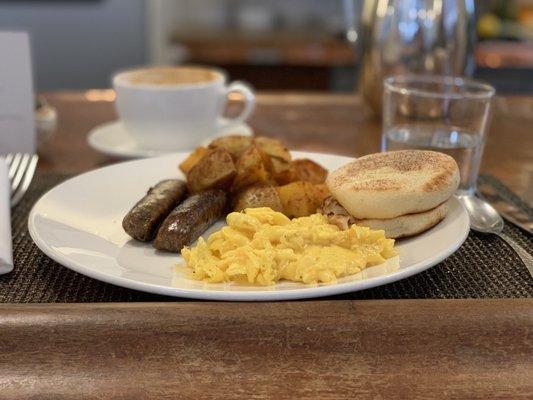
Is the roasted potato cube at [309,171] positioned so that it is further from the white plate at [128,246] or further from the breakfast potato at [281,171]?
the white plate at [128,246]

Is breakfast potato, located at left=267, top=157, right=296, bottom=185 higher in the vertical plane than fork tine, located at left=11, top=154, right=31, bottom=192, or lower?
higher

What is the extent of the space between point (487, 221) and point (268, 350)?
51 cm

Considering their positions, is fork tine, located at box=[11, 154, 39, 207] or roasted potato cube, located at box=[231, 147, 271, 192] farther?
fork tine, located at box=[11, 154, 39, 207]

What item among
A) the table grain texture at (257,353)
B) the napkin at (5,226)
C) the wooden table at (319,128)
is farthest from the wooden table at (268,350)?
the wooden table at (319,128)

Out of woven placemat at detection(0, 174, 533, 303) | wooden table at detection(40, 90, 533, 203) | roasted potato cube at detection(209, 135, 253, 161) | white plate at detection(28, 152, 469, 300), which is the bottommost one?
wooden table at detection(40, 90, 533, 203)

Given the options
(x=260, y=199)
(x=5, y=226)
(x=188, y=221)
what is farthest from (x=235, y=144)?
(x=5, y=226)

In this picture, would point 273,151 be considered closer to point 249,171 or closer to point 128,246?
point 249,171

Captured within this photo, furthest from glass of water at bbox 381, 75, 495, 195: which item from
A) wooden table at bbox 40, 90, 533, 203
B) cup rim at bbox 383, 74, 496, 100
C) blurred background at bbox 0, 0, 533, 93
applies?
blurred background at bbox 0, 0, 533, 93

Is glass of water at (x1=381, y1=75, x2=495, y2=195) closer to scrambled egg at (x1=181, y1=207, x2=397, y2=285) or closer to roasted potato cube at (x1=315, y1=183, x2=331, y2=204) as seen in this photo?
roasted potato cube at (x1=315, y1=183, x2=331, y2=204)

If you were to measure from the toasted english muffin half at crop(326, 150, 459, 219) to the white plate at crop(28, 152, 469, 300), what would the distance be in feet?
0.16

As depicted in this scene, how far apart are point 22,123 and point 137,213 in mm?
678

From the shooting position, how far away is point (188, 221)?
3.21 ft

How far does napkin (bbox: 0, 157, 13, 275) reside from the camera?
0.93 metres

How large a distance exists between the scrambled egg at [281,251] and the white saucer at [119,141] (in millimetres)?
676
